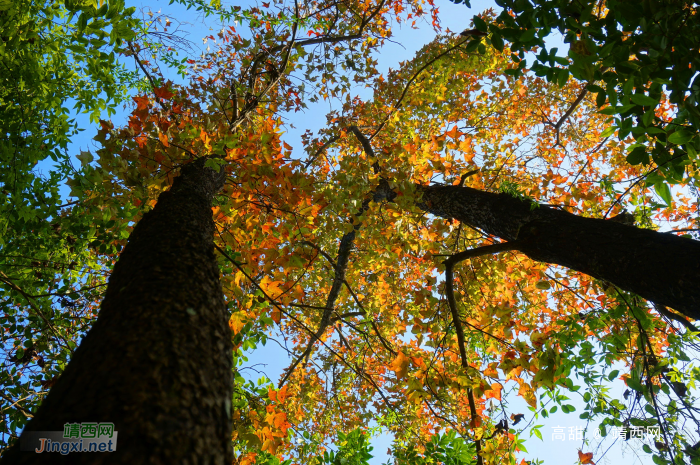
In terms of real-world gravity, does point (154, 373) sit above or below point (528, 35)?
below

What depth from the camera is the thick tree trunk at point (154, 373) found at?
26.9 inches

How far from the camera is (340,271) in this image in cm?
545

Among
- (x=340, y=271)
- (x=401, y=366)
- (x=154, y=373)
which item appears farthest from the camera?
(x=340, y=271)

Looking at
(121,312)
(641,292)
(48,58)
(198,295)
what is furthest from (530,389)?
(48,58)

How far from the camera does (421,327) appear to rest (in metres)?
3.12

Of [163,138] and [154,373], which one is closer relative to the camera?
[154,373]

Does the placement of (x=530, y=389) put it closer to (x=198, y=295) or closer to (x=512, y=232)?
(x=512, y=232)

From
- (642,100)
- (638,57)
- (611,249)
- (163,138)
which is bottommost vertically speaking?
(611,249)

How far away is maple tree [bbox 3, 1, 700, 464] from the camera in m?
0.90

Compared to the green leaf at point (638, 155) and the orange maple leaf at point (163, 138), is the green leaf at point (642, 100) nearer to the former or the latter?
the green leaf at point (638, 155)

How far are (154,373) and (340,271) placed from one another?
4.65m

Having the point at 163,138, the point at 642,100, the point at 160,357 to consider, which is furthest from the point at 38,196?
the point at 642,100

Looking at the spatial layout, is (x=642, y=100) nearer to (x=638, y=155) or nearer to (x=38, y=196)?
→ (x=638, y=155)

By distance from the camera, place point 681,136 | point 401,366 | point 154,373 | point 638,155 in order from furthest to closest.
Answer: point 401,366 → point 638,155 → point 681,136 → point 154,373
